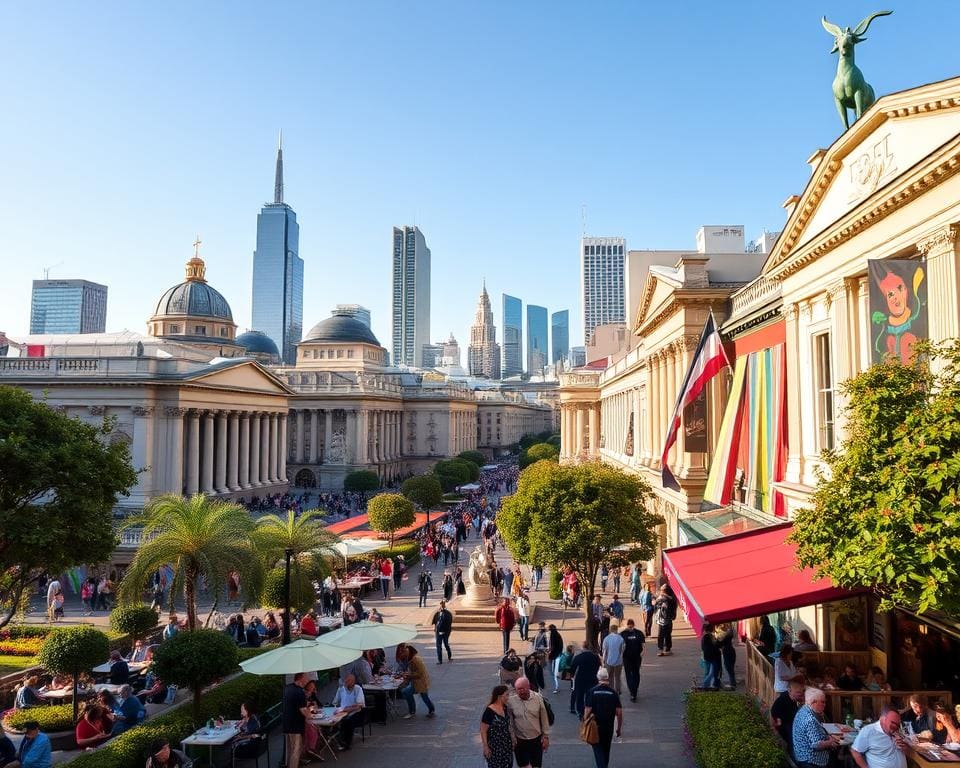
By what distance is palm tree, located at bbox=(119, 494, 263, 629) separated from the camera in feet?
58.4

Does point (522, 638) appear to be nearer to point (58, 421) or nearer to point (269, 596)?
point (269, 596)

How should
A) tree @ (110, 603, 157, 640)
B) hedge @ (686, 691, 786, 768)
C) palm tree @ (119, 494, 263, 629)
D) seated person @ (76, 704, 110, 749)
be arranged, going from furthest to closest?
tree @ (110, 603, 157, 640)
palm tree @ (119, 494, 263, 629)
seated person @ (76, 704, 110, 749)
hedge @ (686, 691, 786, 768)

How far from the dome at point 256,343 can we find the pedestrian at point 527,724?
10053cm

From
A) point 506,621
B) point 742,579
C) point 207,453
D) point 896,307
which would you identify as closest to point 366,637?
point 506,621

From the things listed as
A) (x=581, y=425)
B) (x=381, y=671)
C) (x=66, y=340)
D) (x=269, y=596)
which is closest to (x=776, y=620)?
(x=381, y=671)

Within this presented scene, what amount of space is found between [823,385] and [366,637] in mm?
10410

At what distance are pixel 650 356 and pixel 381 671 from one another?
62.6 feet

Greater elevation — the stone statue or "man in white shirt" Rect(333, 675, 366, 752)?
the stone statue

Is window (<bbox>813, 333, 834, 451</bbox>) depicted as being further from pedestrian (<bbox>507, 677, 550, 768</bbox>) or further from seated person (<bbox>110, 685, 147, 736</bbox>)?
seated person (<bbox>110, 685, 147, 736</bbox>)

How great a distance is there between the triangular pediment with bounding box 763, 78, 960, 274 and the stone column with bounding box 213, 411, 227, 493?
4633 cm

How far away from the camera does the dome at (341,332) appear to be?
9931cm

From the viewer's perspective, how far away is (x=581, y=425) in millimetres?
71500

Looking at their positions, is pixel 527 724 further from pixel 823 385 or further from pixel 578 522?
pixel 578 522

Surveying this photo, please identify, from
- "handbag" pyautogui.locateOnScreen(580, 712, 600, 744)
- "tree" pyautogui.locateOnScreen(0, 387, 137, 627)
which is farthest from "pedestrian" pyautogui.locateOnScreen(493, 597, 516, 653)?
"tree" pyautogui.locateOnScreen(0, 387, 137, 627)
